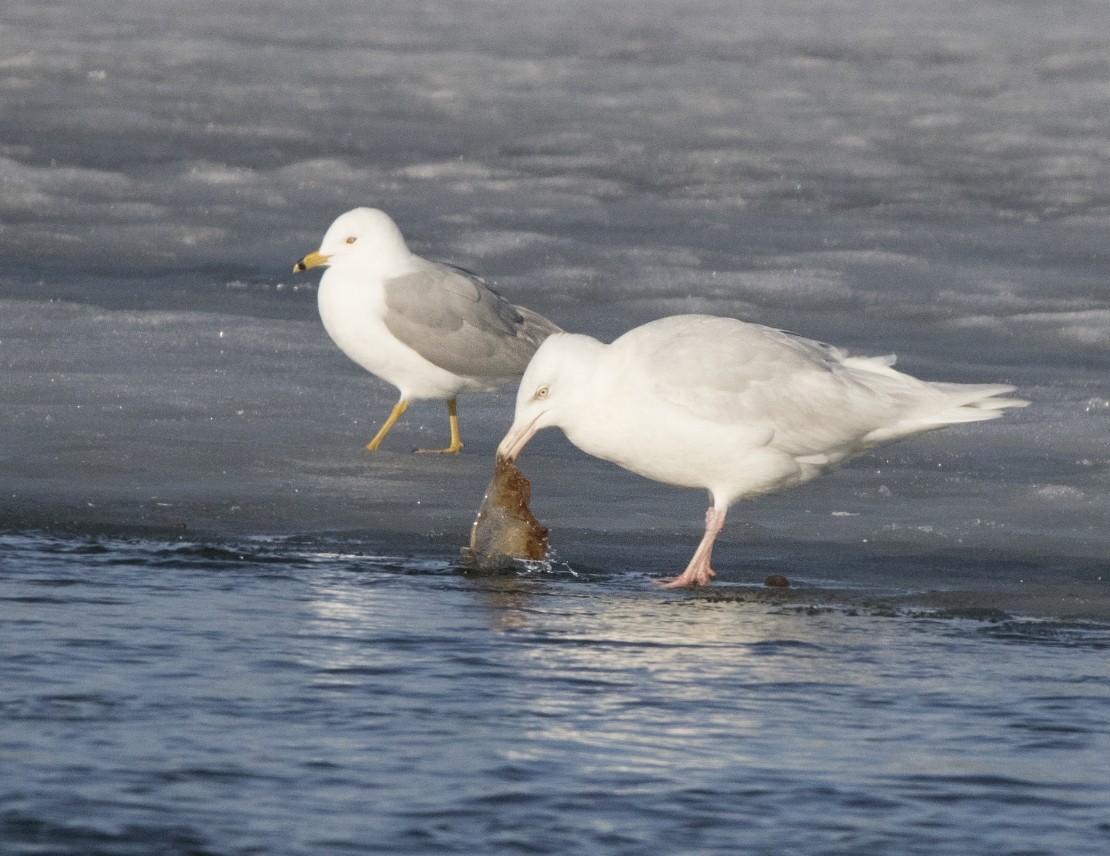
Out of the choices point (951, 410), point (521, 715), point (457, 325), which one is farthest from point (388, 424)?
point (521, 715)

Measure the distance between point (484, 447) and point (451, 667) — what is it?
4.11 m

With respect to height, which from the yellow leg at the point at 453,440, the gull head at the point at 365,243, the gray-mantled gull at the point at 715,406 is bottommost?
the yellow leg at the point at 453,440

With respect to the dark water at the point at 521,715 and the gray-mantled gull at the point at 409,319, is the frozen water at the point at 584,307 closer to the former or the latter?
the dark water at the point at 521,715

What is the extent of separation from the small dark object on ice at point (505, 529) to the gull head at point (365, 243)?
132 inches

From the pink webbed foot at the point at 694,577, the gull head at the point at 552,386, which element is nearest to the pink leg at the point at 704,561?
the pink webbed foot at the point at 694,577

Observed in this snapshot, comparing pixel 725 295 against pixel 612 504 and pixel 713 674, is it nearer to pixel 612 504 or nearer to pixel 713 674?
pixel 612 504

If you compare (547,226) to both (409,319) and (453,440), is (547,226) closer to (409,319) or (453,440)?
(409,319)

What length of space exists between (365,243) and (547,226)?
14.4 feet

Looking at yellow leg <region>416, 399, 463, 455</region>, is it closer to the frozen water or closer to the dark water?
the frozen water

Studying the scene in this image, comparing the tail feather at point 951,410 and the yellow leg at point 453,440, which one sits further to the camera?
the yellow leg at point 453,440

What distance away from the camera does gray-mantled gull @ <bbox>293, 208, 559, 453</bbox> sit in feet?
33.2

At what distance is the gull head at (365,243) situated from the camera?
10.4m

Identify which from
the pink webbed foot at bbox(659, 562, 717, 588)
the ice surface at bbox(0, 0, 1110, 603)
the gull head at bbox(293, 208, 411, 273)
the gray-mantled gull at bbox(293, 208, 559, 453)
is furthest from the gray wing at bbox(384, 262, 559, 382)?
the pink webbed foot at bbox(659, 562, 717, 588)

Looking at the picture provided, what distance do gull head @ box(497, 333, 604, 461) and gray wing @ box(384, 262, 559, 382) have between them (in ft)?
9.21
